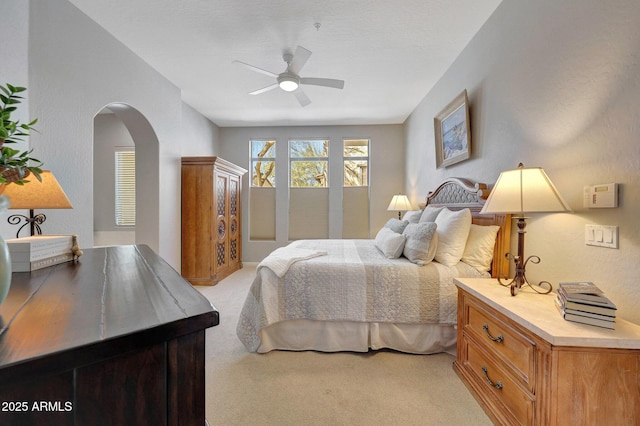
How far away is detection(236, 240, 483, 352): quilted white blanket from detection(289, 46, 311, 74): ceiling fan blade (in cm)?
183

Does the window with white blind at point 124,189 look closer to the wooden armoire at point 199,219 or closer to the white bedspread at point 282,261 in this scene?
the wooden armoire at point 199,219

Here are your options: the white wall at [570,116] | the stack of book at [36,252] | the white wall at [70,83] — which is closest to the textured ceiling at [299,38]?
the white wall at [70,83]

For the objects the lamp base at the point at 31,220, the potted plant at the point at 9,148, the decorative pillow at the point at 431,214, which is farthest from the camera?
the decorative pillow at the point at 431,214

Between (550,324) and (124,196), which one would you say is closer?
(550,324)

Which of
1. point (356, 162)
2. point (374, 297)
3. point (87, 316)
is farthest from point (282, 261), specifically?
point (356, 162)

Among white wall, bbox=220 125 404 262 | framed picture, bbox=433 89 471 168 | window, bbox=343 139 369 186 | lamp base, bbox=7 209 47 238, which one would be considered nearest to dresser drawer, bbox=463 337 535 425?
framed picture, bbox=433 89 471 168

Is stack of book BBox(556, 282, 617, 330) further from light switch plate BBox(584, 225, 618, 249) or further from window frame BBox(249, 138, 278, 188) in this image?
window frame BBox(249, 138, 278, 188)

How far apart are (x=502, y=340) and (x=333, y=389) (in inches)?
40.8

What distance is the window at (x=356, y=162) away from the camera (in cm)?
530

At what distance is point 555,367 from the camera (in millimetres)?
1093

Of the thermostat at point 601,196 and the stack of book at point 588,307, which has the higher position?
the thermostat at point 601,196

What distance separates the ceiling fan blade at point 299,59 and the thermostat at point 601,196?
7.12ft

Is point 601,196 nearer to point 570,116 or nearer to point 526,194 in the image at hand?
point 526,194

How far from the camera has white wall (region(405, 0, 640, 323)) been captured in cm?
121
